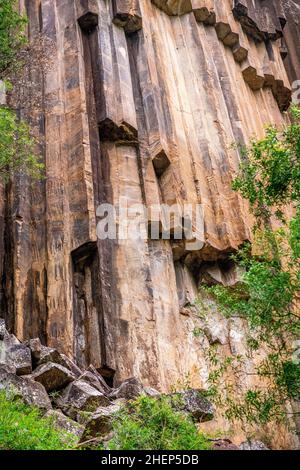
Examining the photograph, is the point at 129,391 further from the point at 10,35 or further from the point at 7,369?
the point at 10,35

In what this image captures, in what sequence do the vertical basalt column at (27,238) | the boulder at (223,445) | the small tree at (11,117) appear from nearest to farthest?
the boulder at (223,445), the small tree at (11,117), the vertical basalt column at (27,238)

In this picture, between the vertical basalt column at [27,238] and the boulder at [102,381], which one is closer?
the boulder at [102,381]

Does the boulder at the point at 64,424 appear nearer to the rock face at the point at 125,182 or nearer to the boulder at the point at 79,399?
the boulder at the point at 79,399

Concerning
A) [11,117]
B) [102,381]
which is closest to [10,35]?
[11,117]

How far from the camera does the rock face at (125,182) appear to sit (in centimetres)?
1529

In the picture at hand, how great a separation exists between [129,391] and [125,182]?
637cm

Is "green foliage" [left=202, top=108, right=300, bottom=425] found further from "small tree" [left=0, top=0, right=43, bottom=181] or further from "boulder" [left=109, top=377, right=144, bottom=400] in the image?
"small tree" [left=0, top=0, right=43, bottom=181]

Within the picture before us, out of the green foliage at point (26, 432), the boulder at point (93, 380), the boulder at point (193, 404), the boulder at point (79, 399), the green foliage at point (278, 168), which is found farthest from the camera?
the green foliage at point (278, 168)

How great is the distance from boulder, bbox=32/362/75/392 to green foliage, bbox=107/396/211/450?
179 cm

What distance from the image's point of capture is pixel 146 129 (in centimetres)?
1872

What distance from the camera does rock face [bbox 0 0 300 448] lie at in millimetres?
15289

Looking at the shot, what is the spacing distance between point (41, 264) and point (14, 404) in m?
6.16

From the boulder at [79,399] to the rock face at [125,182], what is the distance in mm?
834

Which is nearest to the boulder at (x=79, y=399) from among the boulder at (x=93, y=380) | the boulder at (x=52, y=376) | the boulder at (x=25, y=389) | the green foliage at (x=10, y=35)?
the boulder at (x=52, y=376)
